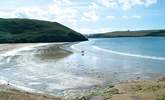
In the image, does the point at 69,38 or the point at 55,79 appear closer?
the point at 55,79

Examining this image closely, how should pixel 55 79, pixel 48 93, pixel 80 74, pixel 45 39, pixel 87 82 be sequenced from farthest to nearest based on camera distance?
pixel 45 39
pixel 80 74
pixel 55 79
pixel 87 82
pixel 48 93

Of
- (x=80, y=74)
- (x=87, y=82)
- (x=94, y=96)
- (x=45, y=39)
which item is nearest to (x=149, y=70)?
(x=80, y=74)

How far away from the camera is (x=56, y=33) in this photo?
195375mm

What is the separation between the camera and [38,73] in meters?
43.4

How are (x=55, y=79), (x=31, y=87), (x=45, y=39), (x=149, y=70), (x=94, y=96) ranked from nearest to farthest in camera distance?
1. (x=94, y=96)
2. (x=31, y=87)
3. (x=55, y=79)
4. (x=149, y=70)
5. (x=45, y=39)

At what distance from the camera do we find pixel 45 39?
580 ft

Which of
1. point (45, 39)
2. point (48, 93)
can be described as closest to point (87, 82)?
point (48, 93)

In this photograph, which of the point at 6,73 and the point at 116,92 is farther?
the point at 6,73

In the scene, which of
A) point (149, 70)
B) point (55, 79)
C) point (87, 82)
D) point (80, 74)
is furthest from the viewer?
point (149, 70)

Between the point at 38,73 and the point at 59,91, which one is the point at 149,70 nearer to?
the point at 38,73

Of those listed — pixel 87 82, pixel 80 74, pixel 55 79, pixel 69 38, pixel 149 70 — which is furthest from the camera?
pixel 69 38

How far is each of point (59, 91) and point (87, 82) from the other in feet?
17.4

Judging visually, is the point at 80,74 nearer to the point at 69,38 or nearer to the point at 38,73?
the point at 38,73

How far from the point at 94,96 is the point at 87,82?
9.99 m
